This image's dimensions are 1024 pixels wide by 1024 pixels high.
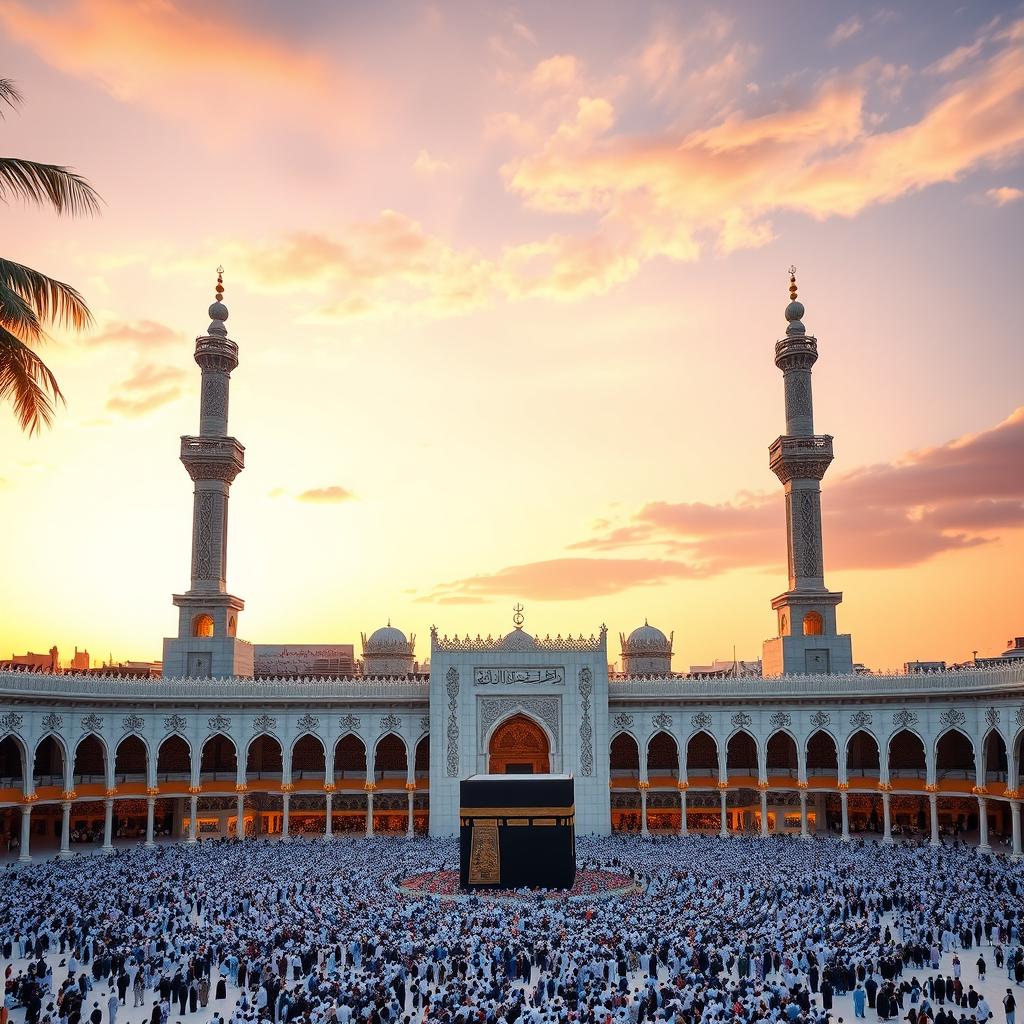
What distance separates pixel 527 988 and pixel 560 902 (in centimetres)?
785

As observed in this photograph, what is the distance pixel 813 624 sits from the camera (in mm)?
53000

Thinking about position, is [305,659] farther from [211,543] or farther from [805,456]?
[805,456]

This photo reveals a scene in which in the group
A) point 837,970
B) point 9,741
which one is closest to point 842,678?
point 837,970

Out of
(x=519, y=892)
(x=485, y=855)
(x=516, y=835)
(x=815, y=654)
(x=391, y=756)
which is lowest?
(x=519, y=892)

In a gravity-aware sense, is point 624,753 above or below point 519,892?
above

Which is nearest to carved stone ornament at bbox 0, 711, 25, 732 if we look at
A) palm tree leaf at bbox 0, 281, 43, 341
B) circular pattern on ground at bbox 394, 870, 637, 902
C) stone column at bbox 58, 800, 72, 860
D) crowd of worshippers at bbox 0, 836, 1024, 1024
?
stone column at bbox 58, 800, 72, 860

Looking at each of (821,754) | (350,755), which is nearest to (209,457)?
(350,755)

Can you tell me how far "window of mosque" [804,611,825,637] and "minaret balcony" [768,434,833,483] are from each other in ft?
24.3

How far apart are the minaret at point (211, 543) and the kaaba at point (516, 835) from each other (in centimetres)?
2365

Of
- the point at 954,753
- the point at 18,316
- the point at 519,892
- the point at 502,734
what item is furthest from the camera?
the point at 502,734

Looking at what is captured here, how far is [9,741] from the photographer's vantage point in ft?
155

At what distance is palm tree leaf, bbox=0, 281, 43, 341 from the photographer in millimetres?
14209

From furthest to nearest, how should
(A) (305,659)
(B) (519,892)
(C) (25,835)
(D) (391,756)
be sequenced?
(A) (305,659), (D) (391,756), (C) (25,835), (B) (519,892)

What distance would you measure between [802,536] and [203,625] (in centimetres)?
3220
